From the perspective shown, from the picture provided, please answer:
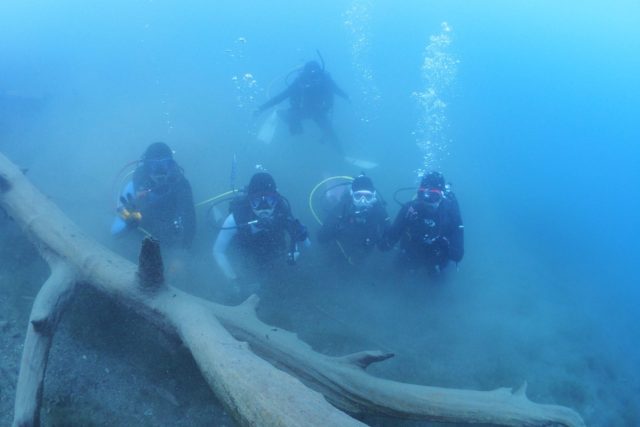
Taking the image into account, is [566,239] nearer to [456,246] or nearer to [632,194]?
[456,246]

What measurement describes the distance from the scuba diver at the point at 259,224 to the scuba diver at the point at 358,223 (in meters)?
0.99

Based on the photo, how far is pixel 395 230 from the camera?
594cm

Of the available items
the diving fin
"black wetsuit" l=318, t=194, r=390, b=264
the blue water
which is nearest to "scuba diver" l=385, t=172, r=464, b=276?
"black wetsuit" l=318, t=194, r=390, b=264

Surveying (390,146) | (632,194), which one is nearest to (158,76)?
(390,146)

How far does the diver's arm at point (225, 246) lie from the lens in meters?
5.34

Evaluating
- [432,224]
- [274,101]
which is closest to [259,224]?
[432,224]

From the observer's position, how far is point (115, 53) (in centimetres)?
1741

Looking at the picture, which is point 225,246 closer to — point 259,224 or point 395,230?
point 259,224

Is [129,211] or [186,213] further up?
[186,213]

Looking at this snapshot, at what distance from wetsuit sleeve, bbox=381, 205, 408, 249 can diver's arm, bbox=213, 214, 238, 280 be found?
244 cm

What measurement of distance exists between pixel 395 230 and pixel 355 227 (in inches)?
27.8

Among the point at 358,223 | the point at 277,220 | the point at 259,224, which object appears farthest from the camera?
the point at 358,223

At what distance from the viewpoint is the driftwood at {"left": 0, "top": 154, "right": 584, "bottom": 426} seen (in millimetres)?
2627

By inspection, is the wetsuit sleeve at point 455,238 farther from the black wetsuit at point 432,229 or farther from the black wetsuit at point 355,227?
the black wetsuit at point 355,227
